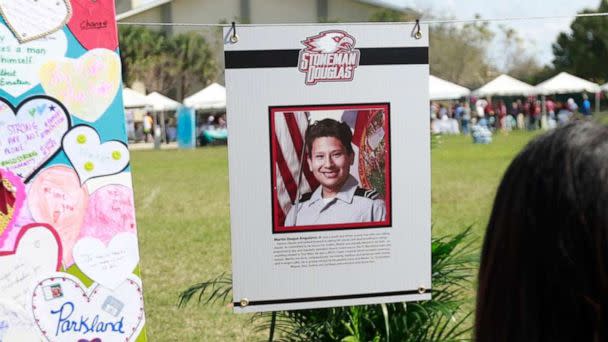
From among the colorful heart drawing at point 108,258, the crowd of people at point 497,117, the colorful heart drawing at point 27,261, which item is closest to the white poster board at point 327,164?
the colorful heart drawing at point 108,258

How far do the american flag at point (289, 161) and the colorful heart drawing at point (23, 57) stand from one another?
0.96 meters

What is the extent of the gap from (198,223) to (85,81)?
308 inches

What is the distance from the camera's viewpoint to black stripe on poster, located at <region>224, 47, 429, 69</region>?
11.8ft

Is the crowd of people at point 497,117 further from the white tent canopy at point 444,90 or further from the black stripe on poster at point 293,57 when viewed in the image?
the black stripe on poster at point 293,57

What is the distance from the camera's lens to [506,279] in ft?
3.75

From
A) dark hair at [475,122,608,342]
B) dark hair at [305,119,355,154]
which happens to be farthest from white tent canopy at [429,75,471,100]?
dark hair at [475,122,608,342]

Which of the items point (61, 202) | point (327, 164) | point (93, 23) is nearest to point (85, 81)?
point (93, 23)

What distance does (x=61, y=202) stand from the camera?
3576 millimetres

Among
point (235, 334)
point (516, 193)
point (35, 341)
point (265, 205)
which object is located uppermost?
point (516, 193)

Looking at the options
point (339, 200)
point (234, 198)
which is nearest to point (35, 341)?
point (234, 198)

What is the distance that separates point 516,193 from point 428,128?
2686 millimetres

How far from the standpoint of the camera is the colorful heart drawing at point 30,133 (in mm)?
3477

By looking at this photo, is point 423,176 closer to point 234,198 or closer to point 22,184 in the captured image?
point 234,198

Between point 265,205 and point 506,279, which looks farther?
point 265,205
